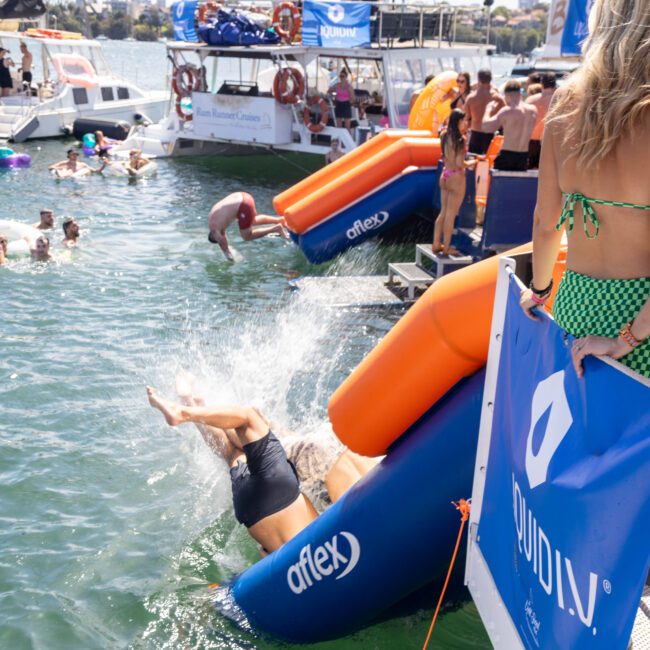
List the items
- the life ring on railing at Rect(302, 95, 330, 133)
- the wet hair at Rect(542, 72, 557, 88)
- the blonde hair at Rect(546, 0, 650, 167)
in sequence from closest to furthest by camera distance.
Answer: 1. the blonde hair at Rect(546, 0, 650, 167)
2. the wet hair at Rect(542, 72, 557, 88)
3. the life ring on railing at Rect(302, 95, 330, 133)

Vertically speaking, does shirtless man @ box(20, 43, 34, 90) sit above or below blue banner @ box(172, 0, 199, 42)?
below

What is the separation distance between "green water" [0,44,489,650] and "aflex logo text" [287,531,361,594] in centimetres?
20

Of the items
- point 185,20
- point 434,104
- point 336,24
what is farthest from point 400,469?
point 185,20

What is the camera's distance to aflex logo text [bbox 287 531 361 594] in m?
3.79

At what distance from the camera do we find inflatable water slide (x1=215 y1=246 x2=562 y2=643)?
3354 millimetres

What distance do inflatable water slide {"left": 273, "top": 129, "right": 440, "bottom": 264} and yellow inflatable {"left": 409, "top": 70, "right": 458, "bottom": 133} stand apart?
87 cm

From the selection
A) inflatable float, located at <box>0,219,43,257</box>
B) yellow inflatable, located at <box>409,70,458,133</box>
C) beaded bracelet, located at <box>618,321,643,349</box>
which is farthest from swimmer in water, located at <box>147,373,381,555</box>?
yellow inflatable, located at <box>409,70,458,133</box>

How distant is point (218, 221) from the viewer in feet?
36.8

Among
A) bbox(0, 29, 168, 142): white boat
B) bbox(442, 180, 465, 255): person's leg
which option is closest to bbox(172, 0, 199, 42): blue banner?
bbox(0, 29, 168, 142): white boat

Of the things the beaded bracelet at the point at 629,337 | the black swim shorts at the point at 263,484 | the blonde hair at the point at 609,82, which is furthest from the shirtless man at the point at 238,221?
the beaded bracelet at the point at 629,337

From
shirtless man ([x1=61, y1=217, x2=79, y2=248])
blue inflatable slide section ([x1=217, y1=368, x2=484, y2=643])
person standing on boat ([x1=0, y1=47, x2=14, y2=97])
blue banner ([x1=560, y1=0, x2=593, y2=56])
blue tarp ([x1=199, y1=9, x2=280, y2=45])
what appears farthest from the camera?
person standing on boat ([x1=0, y1=47, x2=14, y2=97])

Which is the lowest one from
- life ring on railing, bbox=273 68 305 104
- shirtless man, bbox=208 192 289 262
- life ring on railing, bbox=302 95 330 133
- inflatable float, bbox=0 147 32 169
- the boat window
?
inflatable float, bbox=0 147 32 169

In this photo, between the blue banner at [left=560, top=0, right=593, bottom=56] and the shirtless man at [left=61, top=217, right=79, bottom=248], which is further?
the blue banner at [left=560, top=0, right=593, bottom=56]

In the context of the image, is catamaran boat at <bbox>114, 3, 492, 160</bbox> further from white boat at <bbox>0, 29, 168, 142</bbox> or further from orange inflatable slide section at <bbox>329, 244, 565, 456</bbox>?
orange inflatable slide section at <bbox>329, 244, 565, 456</bbox>
